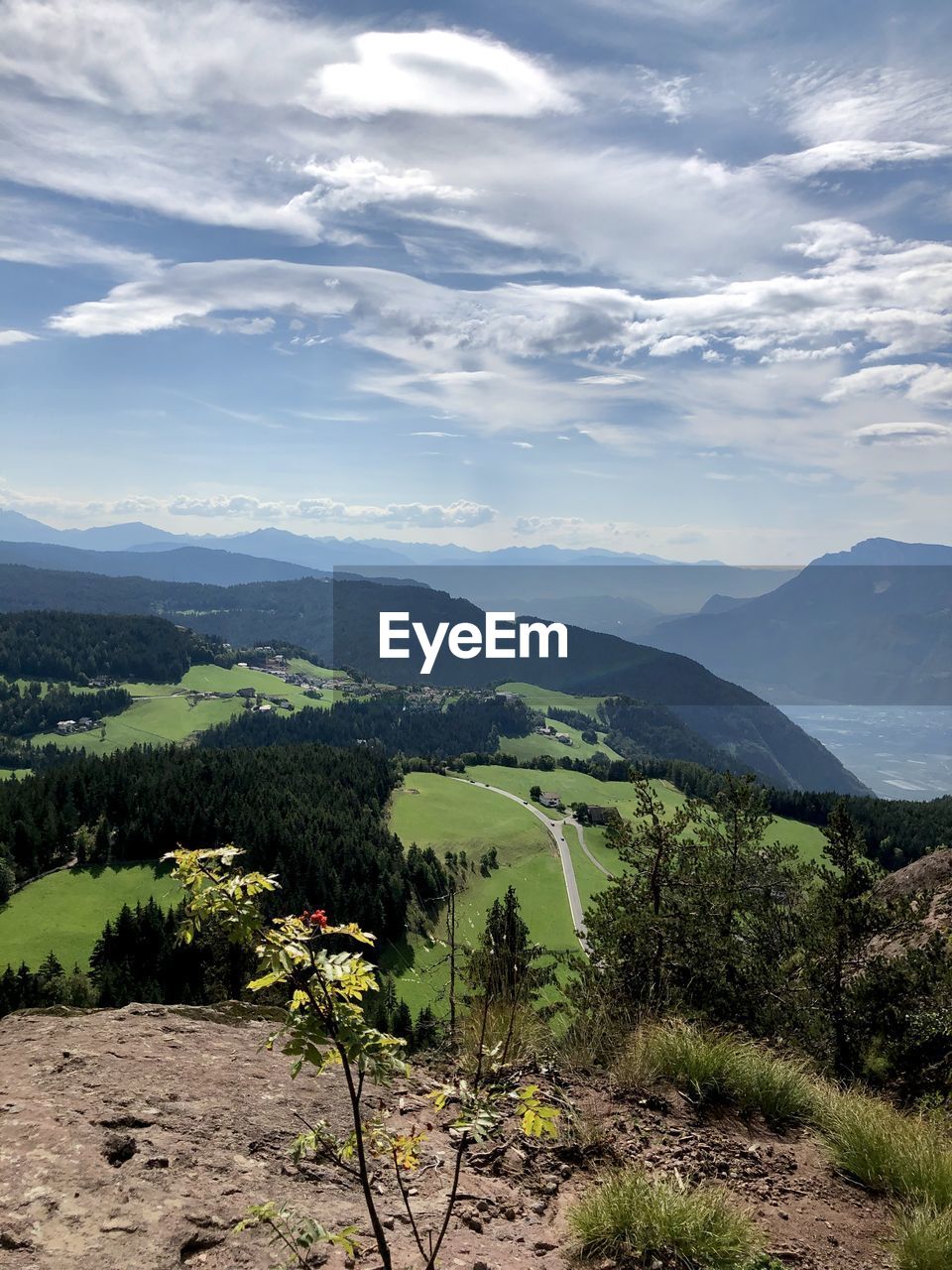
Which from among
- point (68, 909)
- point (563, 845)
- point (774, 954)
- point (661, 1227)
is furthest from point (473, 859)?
point (661, 1227)

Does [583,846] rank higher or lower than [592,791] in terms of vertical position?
higher

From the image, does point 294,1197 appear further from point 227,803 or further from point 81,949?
point 227,803

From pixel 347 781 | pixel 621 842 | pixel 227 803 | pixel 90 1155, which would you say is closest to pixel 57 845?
pixel 227 803

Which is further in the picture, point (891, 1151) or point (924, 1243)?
point (891, 1151)

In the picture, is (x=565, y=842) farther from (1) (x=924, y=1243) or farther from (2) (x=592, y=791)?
(1) (x=924, y=1243)

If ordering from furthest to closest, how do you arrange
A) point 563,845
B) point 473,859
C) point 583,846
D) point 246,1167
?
point 583,846, point 563,845, point 473,859, point 246,1167
